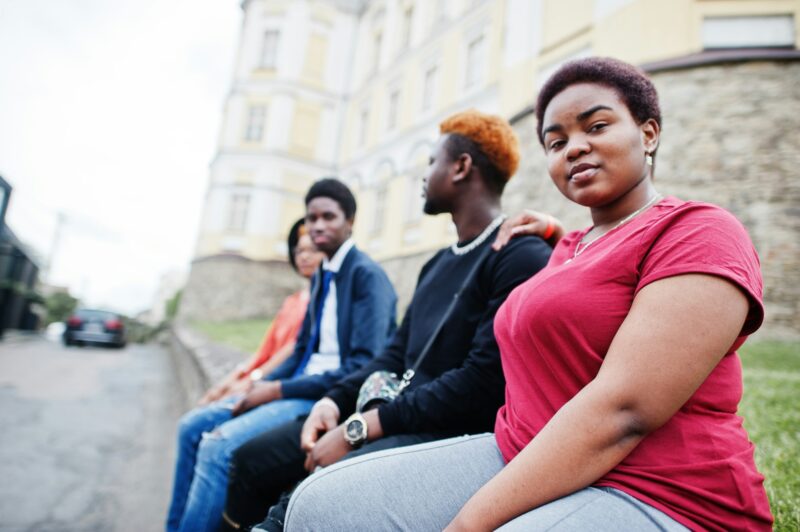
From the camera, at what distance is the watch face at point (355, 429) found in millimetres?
1688

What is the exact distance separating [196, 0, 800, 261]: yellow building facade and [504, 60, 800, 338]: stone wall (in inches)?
28.3

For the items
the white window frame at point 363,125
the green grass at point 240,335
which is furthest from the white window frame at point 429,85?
the green grass at point 240,335

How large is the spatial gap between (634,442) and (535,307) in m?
0.37

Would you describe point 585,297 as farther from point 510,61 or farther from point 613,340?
point 510,61

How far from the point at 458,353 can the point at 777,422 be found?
8.67 feet

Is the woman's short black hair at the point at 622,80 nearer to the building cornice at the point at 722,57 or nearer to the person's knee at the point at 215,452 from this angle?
the person's knee at the point at 215,452

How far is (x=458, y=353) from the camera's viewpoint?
183 cm

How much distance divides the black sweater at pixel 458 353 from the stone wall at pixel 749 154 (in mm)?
7330

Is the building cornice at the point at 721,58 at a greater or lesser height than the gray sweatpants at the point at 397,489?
greater

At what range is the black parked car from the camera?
652 inches

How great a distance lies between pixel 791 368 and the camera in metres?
5.15

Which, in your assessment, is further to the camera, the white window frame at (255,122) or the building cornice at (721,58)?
the white window frame at (255,122)

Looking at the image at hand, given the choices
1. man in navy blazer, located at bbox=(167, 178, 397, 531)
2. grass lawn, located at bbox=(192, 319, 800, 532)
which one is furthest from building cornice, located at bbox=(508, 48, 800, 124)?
man in navy blazer, located at bbox=(167, 178, 397, 531)

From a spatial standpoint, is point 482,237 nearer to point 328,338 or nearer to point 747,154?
point 328,338
